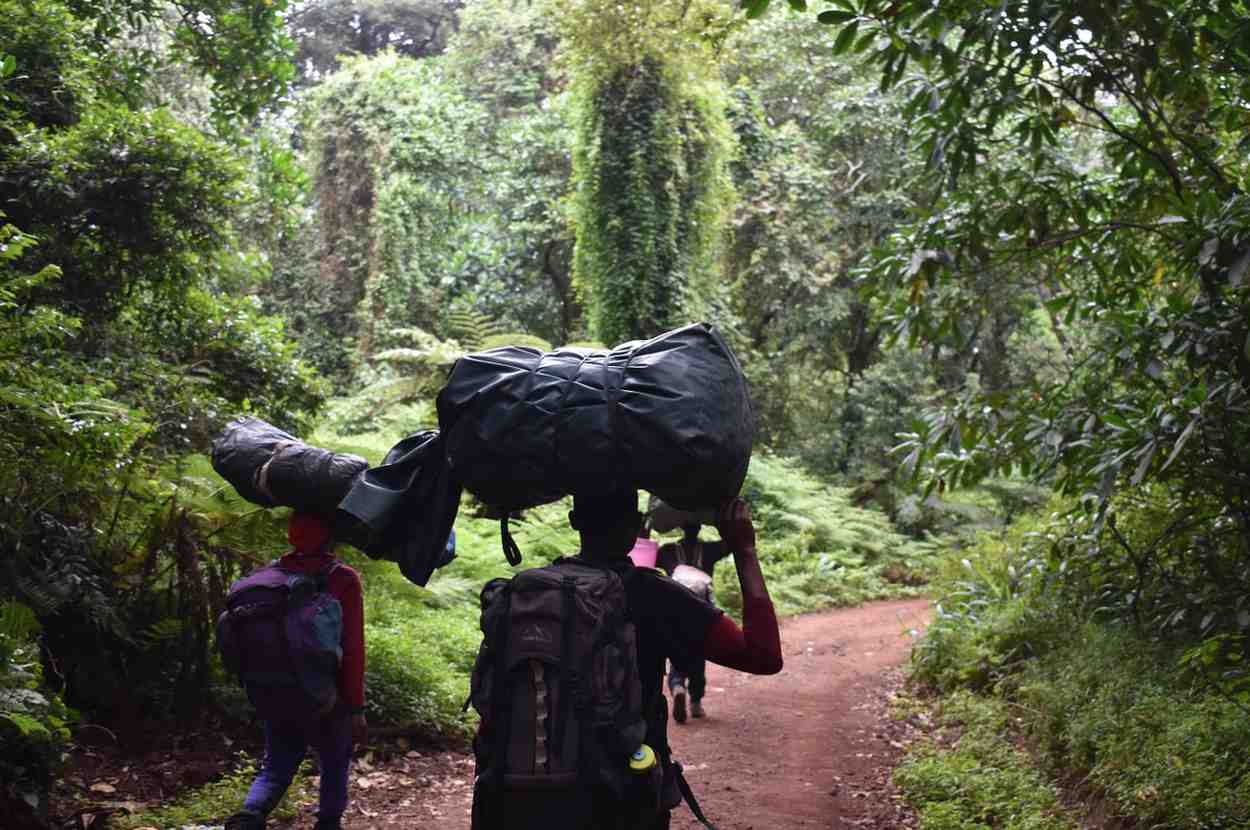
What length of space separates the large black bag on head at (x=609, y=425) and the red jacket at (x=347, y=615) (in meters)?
1.70

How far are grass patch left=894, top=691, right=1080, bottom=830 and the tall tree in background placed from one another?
10.3m

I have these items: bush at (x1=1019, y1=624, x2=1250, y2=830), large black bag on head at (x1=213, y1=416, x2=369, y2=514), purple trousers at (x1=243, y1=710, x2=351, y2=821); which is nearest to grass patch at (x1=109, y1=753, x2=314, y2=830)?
purple trousers at (x1=243, y1=710, x2=351, y2=821)

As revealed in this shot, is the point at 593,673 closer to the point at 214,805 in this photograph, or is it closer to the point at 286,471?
the point at 286,471

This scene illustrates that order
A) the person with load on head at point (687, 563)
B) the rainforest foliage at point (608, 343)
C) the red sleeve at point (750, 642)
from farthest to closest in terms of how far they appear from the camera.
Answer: the person with load on head at point (687, 563), the rainforest foliage at point (608, 343), the red sleeve at point (750, 642)

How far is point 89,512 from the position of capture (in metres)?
6.16

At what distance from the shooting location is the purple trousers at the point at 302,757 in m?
4.54

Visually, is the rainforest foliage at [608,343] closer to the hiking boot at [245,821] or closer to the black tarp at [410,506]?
the hiking boot at [245,821]

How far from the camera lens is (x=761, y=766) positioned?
25.2ft

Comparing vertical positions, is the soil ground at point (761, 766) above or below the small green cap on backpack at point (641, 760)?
below

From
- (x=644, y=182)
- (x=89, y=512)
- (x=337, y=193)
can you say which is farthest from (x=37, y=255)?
(x=337, y=193)

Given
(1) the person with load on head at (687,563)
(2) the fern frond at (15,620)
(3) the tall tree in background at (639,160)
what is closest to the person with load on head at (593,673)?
(2) the fern frond at (15,620)

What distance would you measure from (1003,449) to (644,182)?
11572 mm

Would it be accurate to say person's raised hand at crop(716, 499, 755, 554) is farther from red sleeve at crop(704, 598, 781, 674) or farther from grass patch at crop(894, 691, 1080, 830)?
grass patch at crop(894, 691, 1080, 830)

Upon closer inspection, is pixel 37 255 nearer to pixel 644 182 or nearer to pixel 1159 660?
pixel 1159 660
